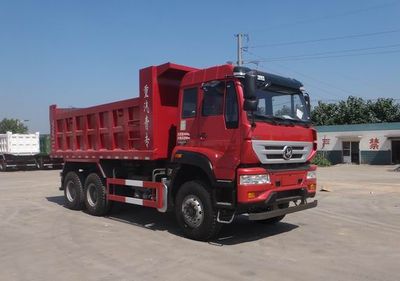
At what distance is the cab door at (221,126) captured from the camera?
8688 mm

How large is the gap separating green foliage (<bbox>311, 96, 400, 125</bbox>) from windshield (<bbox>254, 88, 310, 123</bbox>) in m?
50.2

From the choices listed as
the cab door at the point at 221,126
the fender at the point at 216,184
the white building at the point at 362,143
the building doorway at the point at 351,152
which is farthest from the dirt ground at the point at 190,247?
the building doorway at the point at 351,152

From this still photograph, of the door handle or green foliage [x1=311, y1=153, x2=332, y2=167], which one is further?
green foliage [x1=311, y1=153, x2=332, y2=167]

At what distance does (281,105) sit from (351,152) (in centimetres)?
3827

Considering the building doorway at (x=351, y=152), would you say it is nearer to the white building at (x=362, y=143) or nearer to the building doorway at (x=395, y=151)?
the white building at (x=362, y=143)

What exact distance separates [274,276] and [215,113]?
3.42 meters

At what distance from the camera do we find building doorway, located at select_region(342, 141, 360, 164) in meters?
45.2

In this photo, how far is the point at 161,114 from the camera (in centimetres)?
1051

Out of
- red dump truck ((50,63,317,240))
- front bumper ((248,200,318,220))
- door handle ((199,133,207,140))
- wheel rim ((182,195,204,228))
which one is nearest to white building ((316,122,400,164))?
red dump truck ((50,63,317,240))

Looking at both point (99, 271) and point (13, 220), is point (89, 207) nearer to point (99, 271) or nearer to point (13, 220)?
point (13, 220)

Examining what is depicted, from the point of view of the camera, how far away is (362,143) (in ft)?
145

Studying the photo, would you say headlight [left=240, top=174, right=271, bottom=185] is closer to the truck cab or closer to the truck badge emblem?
the truck cab

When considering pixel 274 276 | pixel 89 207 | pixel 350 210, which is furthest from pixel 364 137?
pixel 274 276

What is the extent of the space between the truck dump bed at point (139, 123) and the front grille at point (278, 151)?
2.39 m
